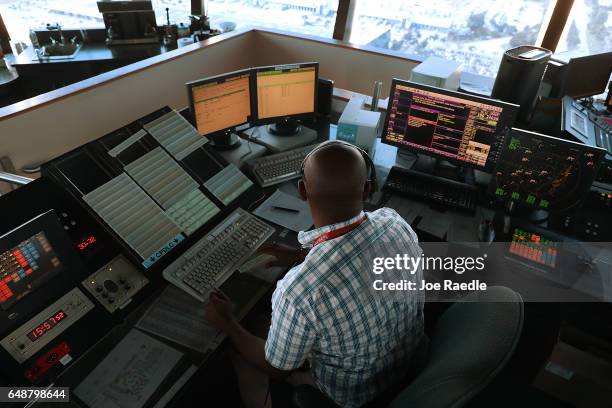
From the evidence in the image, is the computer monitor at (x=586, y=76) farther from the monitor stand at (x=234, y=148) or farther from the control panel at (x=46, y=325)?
the control panel at (x=46, y=325)

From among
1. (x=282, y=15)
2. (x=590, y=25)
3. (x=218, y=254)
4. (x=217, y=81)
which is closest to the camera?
(x=218, y=254)

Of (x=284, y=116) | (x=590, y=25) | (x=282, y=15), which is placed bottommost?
(x=284, y=116)

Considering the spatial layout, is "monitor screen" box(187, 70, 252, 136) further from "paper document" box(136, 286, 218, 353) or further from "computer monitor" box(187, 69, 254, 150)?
"paper document" box(136, 286, 218, 353)

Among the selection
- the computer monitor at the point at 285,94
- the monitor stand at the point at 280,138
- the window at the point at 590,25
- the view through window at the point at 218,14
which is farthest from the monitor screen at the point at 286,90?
the window at the point at 590,25

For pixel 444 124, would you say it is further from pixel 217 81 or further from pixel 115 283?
pixel 115 283

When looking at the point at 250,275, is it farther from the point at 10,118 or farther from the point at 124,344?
the point at 10,118

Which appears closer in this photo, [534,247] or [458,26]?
[534,247]

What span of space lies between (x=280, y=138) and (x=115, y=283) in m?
1.34

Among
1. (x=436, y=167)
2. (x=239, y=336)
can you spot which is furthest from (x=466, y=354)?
(x=436, y=167)

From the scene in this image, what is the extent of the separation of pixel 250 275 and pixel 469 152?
4.29 feet

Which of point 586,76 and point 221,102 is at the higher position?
point 586,76

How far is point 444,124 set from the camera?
2.08 metres

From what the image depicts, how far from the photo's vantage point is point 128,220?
4.98ft

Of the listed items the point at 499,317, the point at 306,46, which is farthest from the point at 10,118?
the point at 306,46
